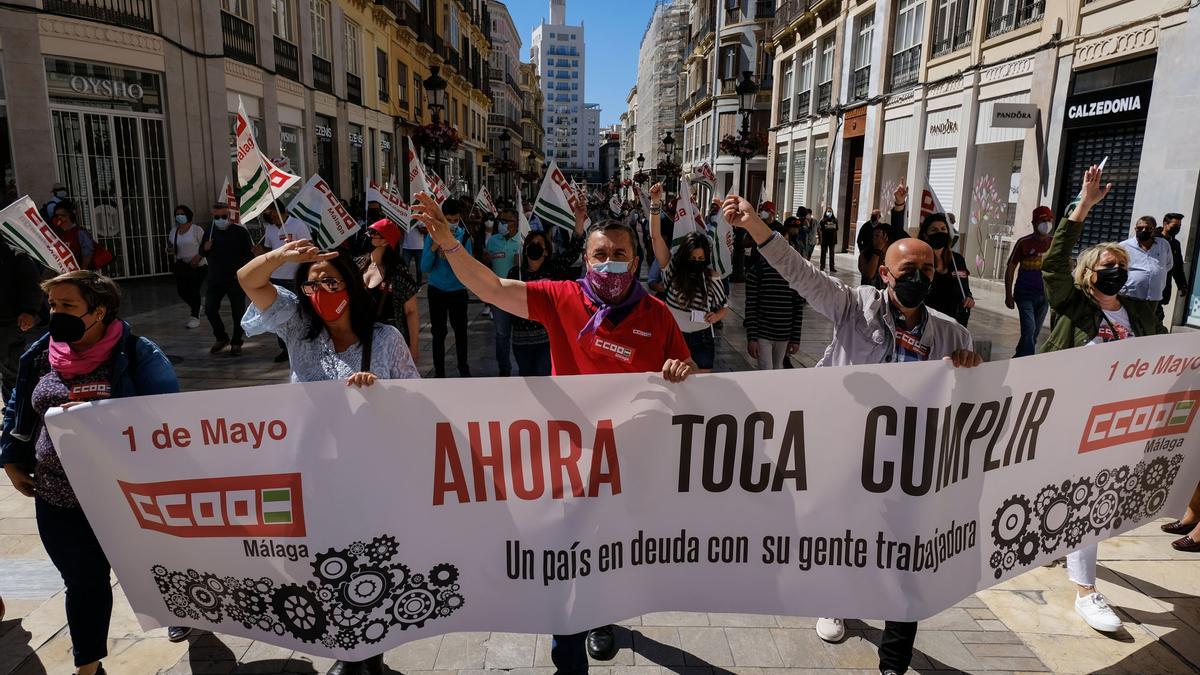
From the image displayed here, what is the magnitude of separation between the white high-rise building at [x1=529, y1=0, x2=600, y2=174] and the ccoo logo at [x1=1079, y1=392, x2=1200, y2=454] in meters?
181

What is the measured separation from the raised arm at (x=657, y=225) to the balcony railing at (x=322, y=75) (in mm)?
19483

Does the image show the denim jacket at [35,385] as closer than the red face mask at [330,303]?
Yes

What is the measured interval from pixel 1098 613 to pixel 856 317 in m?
1.85

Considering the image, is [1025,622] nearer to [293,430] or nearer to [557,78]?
[293,430]

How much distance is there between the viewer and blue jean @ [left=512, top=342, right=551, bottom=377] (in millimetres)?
6051

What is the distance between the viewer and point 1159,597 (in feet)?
12.5

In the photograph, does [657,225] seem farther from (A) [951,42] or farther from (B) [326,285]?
(A) [951,42]

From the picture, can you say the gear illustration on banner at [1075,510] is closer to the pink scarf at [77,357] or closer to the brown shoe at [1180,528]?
the brown shoe at [1180,528]

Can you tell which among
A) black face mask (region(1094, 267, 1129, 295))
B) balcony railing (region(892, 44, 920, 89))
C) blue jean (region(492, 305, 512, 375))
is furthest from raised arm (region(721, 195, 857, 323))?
balcony railing (region(892, 44, 920, 89))

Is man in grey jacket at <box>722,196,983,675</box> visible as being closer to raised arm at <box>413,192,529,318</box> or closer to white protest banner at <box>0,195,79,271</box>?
raised arm at <box>413,192,529,318</box>

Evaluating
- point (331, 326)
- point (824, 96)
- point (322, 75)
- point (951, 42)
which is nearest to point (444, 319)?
point (331, 326)

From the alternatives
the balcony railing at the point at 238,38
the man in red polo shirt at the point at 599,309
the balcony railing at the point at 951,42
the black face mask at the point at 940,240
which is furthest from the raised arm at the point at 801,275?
the balcony railing at the point at 238,38

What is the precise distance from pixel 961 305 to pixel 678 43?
74044 mm

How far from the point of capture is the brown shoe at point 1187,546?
4277mm
